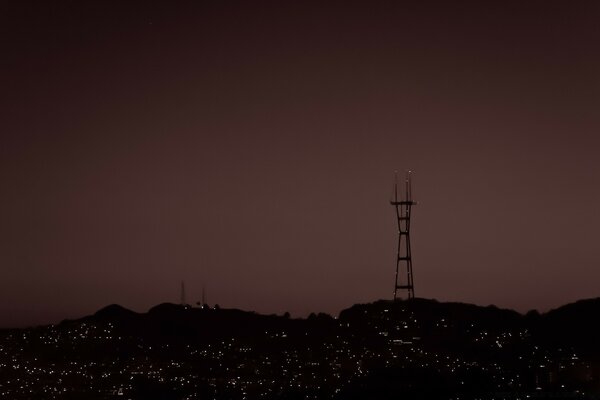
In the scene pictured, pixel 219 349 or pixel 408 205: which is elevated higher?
pixel 408 205

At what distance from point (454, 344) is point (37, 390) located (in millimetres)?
28014

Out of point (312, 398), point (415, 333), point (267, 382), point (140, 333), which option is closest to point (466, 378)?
point (312, 398)

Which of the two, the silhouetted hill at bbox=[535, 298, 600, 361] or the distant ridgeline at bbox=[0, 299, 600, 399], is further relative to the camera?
the silhouetted hill at bbox=[535, 298, 600, 361]

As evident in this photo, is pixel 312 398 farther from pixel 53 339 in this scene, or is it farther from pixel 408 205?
pixel 53 339

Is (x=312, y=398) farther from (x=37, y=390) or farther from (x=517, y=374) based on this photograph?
(x=37, y=390)

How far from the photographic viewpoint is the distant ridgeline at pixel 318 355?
205 ft

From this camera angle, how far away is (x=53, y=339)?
81.9 metres

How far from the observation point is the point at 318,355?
249 feet

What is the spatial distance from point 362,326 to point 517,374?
21594mm

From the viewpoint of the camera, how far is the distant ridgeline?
205ft

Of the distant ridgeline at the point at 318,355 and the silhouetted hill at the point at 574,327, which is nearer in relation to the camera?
the distant ridgeline at the point at 318,355

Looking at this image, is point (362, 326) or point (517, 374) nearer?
point (517, 374)

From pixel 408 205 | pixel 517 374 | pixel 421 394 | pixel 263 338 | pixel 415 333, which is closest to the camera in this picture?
pixel 421 394

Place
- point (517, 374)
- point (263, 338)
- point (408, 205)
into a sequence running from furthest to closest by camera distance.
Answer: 1. point (263, 338)
2. point (408, 205)
3. point (517, 374)
